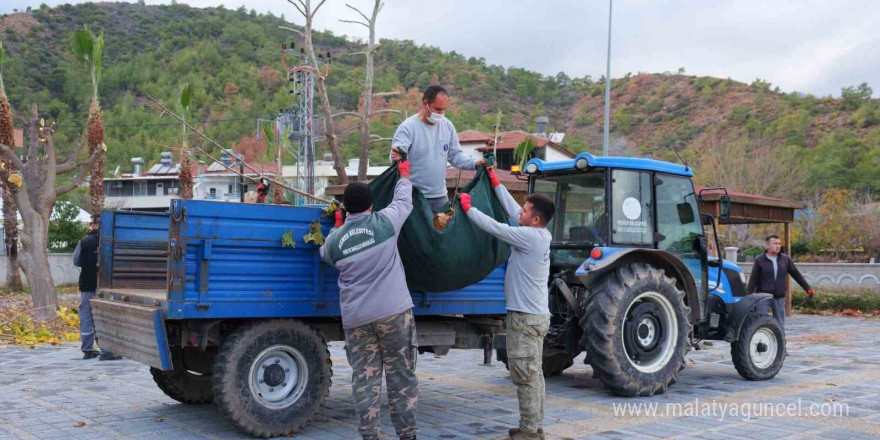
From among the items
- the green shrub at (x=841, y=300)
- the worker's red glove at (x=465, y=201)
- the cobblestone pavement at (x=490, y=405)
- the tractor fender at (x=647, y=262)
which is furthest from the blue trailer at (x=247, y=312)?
the green shrub at (x=841, y=300)

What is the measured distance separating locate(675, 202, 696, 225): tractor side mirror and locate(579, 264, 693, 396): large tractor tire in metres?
0.77

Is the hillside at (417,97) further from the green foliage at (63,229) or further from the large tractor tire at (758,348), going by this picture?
the large tractor tire at (758,348)

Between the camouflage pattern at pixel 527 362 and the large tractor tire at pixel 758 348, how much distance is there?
3945 millimetres

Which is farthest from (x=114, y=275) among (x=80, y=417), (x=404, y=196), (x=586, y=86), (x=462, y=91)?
(x=586, y=86)

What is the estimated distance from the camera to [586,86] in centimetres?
9744

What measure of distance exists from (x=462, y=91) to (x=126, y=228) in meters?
81.3

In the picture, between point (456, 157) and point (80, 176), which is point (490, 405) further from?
point (80, 176)

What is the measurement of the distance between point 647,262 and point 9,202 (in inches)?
734

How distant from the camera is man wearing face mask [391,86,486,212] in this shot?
20.1 feet

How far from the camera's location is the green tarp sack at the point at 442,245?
607 centimetres

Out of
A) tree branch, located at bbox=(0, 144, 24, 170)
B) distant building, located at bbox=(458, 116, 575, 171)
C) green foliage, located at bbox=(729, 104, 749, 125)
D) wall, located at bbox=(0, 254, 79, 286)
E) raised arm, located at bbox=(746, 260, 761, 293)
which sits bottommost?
wall, located at bbox=(0, 254, 79, 286)

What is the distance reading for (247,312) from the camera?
5625 millimetres

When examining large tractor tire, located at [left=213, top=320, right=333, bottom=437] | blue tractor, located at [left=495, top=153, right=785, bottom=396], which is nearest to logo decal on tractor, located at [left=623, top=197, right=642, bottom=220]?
blue tractor, located at [left=495, top=153, right=785, bottom=396]

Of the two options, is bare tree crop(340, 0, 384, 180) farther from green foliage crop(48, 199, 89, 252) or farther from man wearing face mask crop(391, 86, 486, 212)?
green foliage crop(48, 199, 89, 252)
